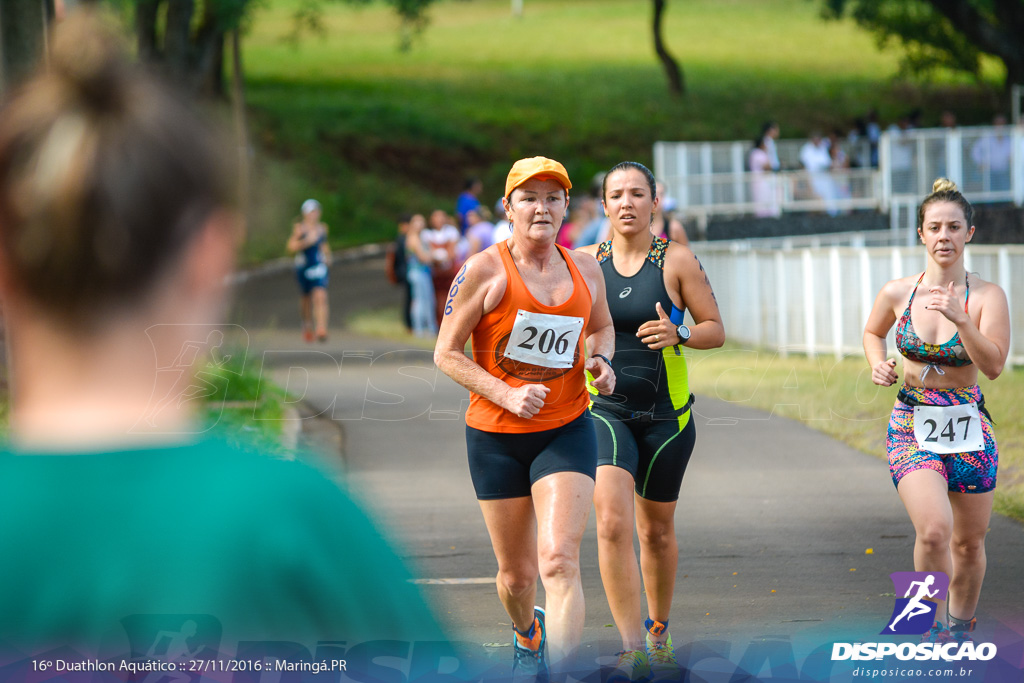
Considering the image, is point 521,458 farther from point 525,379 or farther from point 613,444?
point 613,444

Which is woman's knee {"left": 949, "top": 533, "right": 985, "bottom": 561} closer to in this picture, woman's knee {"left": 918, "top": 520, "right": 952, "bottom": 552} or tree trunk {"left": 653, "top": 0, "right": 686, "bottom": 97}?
woman's knee {"left": 918, "top": 520, "right": 952, "bottom": 552}

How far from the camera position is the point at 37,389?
137 centimetres

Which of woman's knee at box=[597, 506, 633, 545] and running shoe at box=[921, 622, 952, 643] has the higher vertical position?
woman's knee at box=[597, 506, 633, 545]

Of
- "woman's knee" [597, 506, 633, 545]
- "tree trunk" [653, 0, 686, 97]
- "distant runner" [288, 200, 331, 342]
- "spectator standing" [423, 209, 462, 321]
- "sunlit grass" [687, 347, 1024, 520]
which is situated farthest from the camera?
"tree trunk" [653, 0, 686, 97]

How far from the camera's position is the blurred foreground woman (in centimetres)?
129

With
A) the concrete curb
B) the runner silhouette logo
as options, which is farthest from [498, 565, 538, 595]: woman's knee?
the concrete curb

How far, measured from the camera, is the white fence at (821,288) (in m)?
15.0

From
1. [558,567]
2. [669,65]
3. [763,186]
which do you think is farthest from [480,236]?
[669,65]

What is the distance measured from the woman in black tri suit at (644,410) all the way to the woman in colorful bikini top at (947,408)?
892 millimetres

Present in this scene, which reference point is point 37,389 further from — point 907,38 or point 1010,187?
point 907,38

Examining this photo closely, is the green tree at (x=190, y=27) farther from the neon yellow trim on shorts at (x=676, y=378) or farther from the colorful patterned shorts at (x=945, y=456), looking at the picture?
the colorful patterned shorts at (x=945, y=456)

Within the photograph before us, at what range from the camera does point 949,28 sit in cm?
4903

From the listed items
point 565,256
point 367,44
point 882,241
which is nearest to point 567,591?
point 565,256

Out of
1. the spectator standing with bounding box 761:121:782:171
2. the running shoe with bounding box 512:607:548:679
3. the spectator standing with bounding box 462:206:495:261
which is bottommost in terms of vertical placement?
the running shoe with bounding box 512:607:548:679
